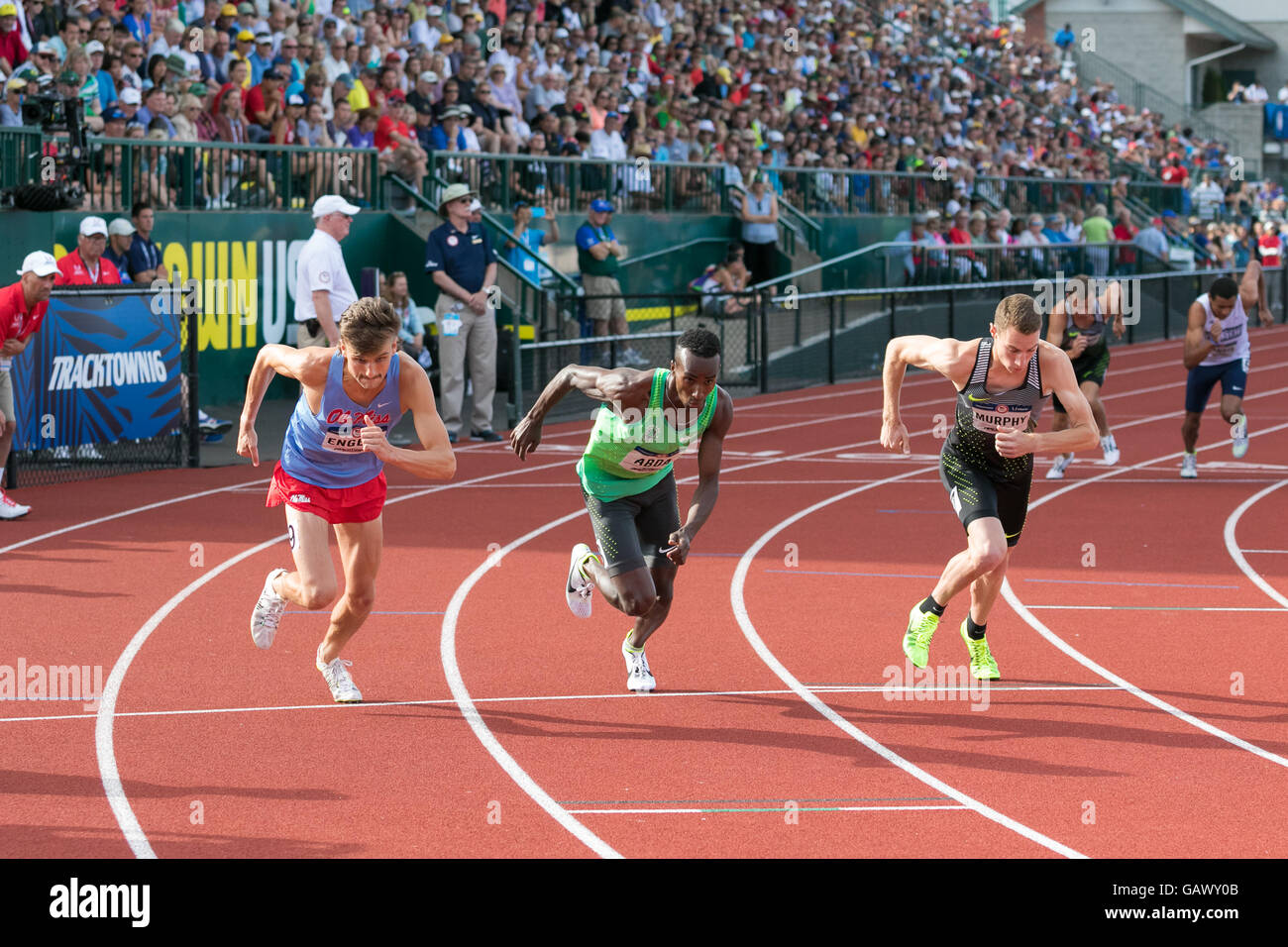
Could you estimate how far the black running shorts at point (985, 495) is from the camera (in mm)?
8336

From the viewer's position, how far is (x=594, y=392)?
7.98 m

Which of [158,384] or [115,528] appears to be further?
[158,384]

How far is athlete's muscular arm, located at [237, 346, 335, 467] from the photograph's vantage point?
24.6 feet

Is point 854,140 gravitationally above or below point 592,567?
above

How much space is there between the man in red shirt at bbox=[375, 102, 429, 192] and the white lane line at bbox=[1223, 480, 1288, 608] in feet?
32.7

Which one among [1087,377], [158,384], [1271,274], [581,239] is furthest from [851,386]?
[1271,274]

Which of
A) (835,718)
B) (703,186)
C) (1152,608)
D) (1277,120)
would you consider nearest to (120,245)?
(1152,608)

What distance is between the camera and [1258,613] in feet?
32.8

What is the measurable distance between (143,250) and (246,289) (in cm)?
265

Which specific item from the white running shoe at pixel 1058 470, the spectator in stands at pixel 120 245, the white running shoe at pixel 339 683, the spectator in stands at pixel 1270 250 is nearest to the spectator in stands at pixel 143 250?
the spectator in stands at pixel 120 245

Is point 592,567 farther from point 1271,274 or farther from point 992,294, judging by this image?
point 1271,274

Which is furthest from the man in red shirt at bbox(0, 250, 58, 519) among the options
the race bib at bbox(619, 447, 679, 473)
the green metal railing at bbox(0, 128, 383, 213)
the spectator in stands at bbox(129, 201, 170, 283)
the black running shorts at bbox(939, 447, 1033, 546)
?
the black running shorts at bbox(939, 447, 1033, 546)

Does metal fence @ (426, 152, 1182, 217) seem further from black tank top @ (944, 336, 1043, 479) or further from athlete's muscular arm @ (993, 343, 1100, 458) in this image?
athlete's muscular arm @ (993, 343, 1100, 458)

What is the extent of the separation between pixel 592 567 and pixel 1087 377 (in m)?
8.05
